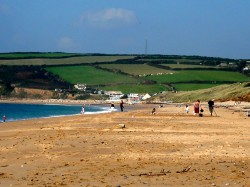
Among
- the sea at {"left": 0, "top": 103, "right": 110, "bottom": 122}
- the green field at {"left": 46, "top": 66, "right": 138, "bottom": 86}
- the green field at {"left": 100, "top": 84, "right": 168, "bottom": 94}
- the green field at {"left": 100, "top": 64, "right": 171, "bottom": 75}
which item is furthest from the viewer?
the green field at {"left": 100, "top": 64, "right": 171, "bottom": 75}

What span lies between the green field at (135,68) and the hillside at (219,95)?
24.9 meters

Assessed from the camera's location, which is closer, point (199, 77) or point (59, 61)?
point (199, 77)

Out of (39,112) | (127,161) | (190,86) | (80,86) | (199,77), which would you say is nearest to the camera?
(127,161)

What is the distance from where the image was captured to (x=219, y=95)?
307ft

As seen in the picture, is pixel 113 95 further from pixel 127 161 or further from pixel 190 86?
pixel 127 161

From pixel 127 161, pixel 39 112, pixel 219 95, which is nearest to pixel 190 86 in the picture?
pixel 219 95

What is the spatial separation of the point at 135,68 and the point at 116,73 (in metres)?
9.80

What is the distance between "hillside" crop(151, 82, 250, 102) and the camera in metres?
83.2

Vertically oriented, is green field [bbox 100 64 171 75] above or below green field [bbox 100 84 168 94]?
above

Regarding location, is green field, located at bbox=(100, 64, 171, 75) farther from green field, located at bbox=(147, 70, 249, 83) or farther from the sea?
the sea

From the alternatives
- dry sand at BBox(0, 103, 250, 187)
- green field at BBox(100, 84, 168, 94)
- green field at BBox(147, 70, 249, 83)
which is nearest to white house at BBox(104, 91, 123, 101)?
green field at BBox(100, 84, 168, 94)

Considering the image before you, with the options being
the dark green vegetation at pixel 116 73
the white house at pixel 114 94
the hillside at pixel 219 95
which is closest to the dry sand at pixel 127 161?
the hillside at pixel 219 95

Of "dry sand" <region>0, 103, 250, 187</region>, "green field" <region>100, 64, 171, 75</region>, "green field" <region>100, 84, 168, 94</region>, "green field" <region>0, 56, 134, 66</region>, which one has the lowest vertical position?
"dry sand" <region>0, 103, 250, 187</region>

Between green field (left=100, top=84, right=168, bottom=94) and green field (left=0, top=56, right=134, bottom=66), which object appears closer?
green field (left=100, top=84, right=168, bottom=94)
